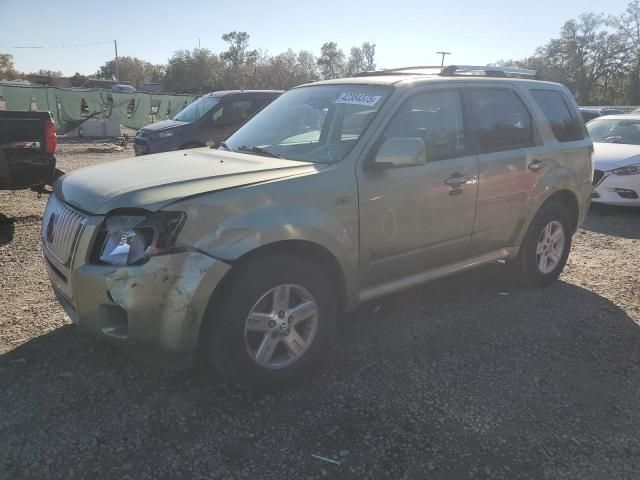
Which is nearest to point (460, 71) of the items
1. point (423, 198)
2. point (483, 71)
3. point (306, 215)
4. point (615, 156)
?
point (483, 71)

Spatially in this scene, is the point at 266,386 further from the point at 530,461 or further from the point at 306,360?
the point at 530,461

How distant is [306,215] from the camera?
305cm

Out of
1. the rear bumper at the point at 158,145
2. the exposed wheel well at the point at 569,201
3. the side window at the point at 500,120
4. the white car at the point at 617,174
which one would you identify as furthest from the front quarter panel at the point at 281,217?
the rear bumper at the point at 158,145

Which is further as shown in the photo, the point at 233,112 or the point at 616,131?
the point at 233,112

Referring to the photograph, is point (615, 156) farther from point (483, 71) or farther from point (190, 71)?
point (190, 71)

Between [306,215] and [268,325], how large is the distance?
0.68 metres

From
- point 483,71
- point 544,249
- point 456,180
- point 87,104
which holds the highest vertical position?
point 483,71

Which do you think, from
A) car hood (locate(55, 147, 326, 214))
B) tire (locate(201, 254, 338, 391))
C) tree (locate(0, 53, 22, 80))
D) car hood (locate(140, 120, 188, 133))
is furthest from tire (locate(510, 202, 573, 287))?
tree (locate(0, 53, 22, 80))

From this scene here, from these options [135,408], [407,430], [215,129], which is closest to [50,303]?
[135,408]

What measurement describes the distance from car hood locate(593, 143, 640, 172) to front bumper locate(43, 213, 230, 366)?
730 centimetres

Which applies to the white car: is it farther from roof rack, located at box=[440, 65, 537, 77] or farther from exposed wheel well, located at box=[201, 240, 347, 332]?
exposed wheel well, located at box=[201, 240, 347, 332]

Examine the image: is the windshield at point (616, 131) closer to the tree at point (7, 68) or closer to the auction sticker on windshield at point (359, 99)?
the auction sticker on windshield at point (359, 99)

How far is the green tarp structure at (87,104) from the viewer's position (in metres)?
19.2

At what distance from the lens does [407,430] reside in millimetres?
2807
